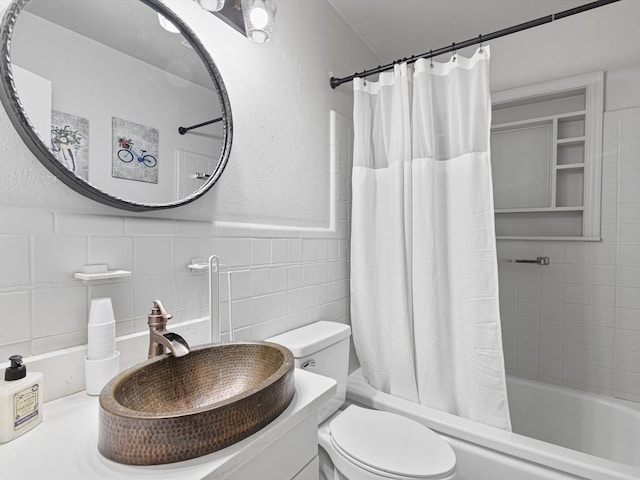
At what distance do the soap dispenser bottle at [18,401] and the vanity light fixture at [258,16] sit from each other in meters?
1.12

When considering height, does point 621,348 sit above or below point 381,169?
below

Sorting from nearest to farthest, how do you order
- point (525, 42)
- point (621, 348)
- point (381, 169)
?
1. point (381, 169)
2. point (621, 348)
3. point (525, 42)

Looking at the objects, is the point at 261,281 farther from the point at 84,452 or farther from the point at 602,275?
the point at 602,275

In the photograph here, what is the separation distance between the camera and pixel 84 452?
1.90ft

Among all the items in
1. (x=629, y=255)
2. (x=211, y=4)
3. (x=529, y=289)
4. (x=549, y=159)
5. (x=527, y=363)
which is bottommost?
(x=527, y=363)

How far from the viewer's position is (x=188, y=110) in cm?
108

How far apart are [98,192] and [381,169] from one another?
A: 122cm

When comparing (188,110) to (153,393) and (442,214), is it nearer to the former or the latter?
(153,393)

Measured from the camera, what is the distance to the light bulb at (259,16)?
1144 mm

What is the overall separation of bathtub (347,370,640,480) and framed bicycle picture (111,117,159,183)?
130 cm

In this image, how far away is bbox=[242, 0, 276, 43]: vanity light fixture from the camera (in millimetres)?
1144

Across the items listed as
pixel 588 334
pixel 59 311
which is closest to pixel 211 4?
pixel 59 311

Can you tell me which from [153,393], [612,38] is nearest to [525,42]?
[612,38]

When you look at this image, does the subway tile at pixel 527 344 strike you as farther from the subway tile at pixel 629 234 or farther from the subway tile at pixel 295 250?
the subway tile at pixel 295 250
